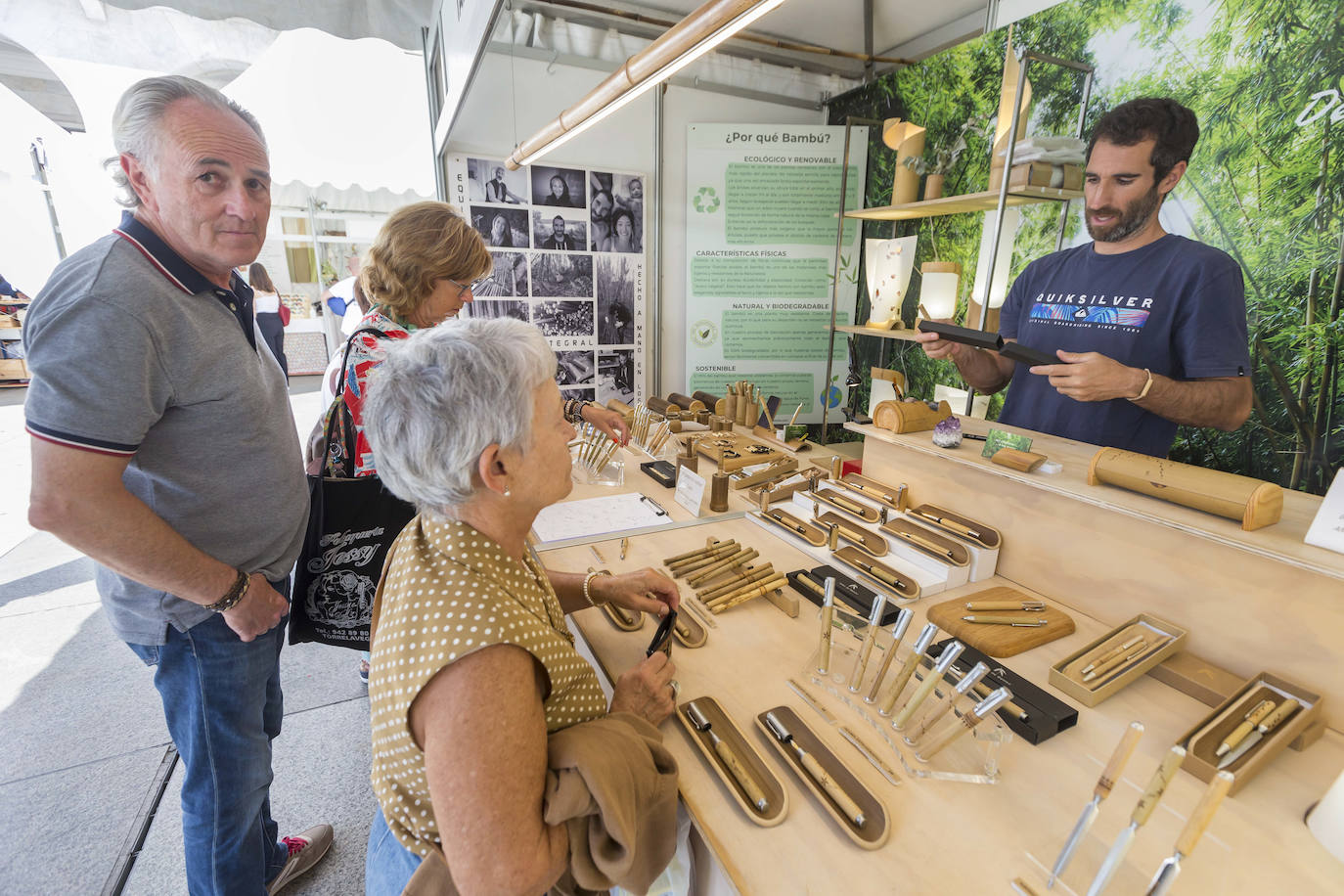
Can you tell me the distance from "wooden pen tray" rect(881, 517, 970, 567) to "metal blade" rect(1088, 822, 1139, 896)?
2.96 feet

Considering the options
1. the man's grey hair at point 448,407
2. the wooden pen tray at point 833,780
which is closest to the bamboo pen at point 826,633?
the wooden pen tray at point 833,780

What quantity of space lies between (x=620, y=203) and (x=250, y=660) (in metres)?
4.29

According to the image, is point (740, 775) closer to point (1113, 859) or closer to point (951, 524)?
point (1113, 859)

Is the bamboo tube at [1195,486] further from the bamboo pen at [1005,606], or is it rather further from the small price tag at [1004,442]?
the bamboo pen at [1005,606]

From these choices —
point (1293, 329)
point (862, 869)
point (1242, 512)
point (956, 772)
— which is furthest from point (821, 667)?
point (1293, 329)

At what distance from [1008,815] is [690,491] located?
1.47m

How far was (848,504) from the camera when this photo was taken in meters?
2.02

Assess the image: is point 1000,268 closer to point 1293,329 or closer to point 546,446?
point 1293,329

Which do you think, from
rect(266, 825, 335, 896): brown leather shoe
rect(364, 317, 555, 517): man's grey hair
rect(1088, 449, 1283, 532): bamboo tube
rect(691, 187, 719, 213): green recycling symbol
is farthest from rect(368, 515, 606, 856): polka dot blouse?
rect(691, 187, 719, 213): green recycling symbol

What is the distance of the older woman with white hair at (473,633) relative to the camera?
824 mm

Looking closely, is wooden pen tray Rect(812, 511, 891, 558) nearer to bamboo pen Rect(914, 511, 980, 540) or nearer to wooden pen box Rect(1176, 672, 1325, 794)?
bamboo pen Rect(914, 511, 980, 540)

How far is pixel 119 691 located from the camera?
284 cm

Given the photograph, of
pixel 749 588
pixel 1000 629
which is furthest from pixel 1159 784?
pixel 749 588

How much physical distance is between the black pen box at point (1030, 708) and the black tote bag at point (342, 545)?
1677 millimetres
